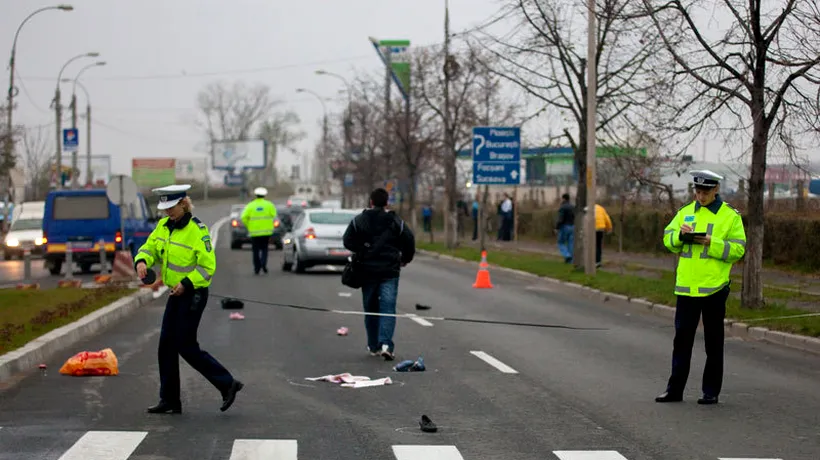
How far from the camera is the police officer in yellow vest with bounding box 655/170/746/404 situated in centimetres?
959

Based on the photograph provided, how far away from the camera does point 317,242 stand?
2738 cm

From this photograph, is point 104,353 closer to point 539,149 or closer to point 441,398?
point 441,398

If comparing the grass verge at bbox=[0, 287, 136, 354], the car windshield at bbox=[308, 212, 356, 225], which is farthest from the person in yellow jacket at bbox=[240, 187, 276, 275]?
the grass verge at bbox=[0, 287, 136, 354]

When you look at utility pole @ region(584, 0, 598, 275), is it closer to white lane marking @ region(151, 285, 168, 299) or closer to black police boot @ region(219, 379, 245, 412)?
white lane marking @ region(151, 285, 168, 299)

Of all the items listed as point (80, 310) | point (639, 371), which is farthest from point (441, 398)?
point (80, 310)

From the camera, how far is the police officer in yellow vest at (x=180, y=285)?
903 centimetres

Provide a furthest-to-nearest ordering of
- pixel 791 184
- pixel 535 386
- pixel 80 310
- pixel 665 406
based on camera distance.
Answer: pixel 791 184 < pixel 80 310 < pixel 535 386 < pixel 665 406

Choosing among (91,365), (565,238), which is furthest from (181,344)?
(565,238)

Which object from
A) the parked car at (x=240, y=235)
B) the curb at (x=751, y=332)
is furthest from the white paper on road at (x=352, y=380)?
the parked car at (x=240, y=235)

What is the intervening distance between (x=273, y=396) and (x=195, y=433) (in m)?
1.78

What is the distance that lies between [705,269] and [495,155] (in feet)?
75.5

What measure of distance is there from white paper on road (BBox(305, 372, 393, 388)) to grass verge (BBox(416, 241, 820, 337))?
586cm

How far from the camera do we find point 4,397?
32.4 feet

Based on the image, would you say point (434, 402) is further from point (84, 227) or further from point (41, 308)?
point (84, 227)
